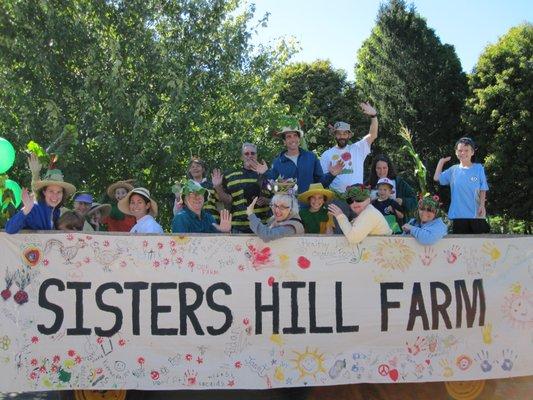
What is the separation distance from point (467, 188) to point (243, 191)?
2450 millimetres

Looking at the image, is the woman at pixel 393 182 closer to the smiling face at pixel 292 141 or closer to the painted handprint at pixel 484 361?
the smiling face at pixel 292 141

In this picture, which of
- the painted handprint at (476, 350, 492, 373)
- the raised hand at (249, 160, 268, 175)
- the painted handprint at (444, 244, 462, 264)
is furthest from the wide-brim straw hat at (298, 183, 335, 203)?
the painted handprint at (476, 350, 492, 373)

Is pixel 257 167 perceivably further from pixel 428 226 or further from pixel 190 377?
pixel 190 377

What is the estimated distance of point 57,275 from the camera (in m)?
4.61

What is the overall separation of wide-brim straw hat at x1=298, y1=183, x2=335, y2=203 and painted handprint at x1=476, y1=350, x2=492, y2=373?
1.88m

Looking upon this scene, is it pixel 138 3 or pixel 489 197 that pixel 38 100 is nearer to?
pixel 138 3

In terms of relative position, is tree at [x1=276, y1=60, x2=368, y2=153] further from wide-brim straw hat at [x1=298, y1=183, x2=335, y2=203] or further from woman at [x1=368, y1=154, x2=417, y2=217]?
wide-brim straw hat at [x1=298, y1=183, x2=335, y2=203]

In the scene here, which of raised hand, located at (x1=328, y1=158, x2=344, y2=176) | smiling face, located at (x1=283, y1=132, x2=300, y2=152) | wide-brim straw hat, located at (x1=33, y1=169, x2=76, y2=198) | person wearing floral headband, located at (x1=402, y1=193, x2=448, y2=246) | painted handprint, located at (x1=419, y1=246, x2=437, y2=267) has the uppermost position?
smiling face, located at (x1=283, y1=132, x2=300, y2=152)

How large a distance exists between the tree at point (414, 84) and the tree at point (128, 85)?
16000 mm

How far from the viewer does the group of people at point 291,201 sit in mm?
4828

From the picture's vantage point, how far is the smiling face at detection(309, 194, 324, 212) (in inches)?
213

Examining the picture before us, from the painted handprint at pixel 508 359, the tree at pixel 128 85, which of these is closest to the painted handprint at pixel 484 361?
the painted handprint at pixel 508 359

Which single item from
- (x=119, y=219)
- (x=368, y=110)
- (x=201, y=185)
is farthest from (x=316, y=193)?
(x=119, y=219)

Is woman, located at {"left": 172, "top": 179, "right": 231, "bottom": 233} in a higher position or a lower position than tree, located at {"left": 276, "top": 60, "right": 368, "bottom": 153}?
lower
